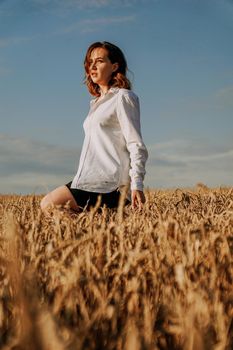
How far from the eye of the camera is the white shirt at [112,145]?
13.8 feet

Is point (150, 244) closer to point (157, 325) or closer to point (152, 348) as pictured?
point (157, 325)

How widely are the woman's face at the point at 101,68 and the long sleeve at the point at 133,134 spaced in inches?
11.8

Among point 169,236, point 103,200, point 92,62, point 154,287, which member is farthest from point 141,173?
point 154,287

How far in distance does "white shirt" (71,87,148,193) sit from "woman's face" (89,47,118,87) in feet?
0.43

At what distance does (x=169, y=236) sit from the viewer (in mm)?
2008

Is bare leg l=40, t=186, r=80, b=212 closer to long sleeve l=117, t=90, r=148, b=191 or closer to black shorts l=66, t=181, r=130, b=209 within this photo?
black shorts l=66, t=181, r=130, b=209

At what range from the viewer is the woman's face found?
454 centimetres

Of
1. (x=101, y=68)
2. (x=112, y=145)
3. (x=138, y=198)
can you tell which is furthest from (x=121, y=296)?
(x=101, y=68)

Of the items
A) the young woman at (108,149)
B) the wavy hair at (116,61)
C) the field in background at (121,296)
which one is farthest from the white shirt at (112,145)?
the field in background at (121,296)

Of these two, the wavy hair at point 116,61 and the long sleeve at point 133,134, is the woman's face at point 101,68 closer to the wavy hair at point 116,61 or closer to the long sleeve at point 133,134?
the wavy hair at point 116,61

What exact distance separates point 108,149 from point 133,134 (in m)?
0.26

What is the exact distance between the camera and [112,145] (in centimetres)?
430

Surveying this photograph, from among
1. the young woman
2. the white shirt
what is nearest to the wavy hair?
the young woman

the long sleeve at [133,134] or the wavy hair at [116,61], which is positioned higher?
the wavy hair at [116,61]
